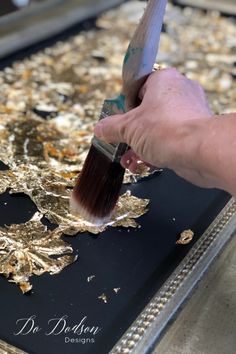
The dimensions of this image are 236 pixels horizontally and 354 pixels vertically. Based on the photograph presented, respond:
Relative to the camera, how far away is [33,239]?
85cm

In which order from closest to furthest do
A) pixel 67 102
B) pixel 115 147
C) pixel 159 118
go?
pixel 159 118 → pixel 115 147 → pixel 67 102

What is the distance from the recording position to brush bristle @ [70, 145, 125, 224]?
2.73 ft

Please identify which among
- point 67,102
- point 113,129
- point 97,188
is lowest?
point 67,102

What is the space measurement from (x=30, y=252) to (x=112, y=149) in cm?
18

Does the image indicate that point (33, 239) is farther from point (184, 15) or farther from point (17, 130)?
point (184, 15)

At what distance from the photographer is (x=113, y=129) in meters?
0.75

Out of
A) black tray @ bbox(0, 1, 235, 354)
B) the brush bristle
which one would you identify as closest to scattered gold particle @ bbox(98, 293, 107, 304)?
black tray @ bbox(0, 1, 235, 354)

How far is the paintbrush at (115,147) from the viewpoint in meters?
0.74

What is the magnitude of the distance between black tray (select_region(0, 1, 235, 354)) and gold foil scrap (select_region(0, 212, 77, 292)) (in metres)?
0.01

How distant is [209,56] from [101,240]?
2.80 ft

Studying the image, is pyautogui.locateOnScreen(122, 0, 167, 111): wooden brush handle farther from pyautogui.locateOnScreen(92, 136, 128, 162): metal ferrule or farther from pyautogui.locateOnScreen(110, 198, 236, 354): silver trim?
pyautogui.locateOnScreen(110, 198, 236, 354): silver trim

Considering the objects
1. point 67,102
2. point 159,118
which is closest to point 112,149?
point 159,118

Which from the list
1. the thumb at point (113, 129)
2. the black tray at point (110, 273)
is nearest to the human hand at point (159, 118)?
the thumb at point (113, 129)

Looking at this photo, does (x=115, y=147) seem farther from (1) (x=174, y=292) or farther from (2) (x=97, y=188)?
(1) (x=174, y=292)
